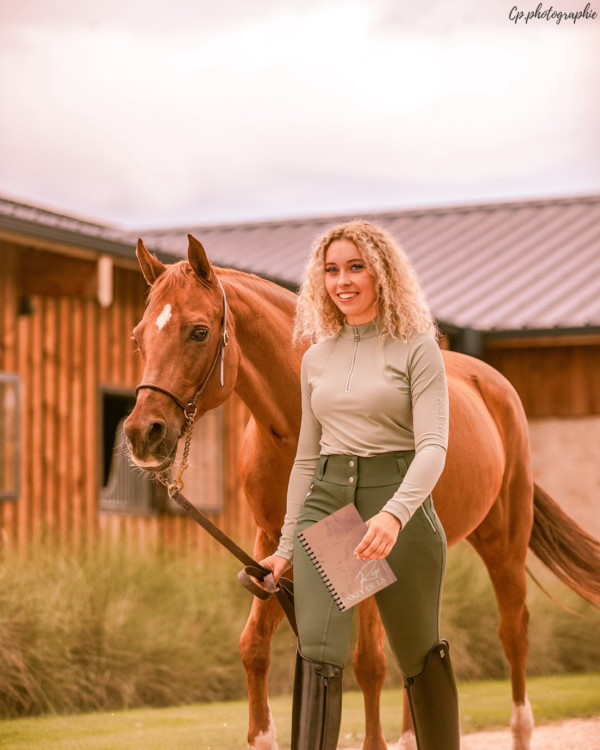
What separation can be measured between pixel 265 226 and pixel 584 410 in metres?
7.76

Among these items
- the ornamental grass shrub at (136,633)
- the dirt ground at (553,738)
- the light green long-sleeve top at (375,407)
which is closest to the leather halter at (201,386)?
the light green long-sleeve top at (375,407)

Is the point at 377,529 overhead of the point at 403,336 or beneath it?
beneath

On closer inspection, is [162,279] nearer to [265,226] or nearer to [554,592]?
[554,592]

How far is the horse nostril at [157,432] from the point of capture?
2.92 m

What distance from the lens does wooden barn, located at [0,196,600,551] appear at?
28.6 ft

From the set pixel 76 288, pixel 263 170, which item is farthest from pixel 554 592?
pixel 263 170

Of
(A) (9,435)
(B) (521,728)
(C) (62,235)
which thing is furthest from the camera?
(A) (9,435)

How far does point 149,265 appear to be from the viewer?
336cm

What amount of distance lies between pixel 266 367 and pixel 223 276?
0.37m

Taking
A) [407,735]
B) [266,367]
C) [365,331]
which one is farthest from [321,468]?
[407,735]

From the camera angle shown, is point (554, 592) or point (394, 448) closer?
point (394, 448)

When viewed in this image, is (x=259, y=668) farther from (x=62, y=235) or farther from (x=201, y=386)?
(x=62, y=235)

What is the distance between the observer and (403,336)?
8.91 feet

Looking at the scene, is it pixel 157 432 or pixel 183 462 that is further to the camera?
pixel 183 462
